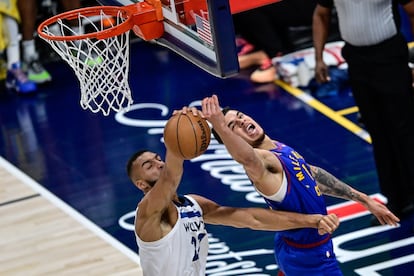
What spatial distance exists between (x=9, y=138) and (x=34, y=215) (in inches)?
74.9

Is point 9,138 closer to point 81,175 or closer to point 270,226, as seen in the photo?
point 81,175

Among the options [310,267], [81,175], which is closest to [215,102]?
[310,267]

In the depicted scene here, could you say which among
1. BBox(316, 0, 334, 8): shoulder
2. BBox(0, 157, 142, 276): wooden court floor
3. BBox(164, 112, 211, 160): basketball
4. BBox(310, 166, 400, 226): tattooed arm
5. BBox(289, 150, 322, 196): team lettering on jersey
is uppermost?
BBox(164, 112, 211, 160): basketball

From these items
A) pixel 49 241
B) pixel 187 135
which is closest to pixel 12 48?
pixel 49 241

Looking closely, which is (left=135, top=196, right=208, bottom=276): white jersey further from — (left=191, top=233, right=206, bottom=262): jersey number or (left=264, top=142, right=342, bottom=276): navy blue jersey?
(left=264, top=142, right=342, bottom=276): navy blue jersey

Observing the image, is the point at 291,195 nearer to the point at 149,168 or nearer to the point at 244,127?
the point at 244,127

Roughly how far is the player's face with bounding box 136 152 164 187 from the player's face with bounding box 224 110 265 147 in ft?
1.87

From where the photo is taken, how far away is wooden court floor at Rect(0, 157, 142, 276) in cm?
891

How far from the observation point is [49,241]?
940cm

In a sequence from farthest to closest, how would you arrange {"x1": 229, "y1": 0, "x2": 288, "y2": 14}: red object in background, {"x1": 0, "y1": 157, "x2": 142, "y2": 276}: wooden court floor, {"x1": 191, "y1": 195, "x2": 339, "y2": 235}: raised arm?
{"x1": 0, "y1": 157, "x2": 142, "y2": 276}: wooden court floor < {"x1": 191, "y1": 195, "x2": 339, "y2": 235}: raised arm < {"x1": 229, "y1": 0, "x2": 288, "y2": 14}: red object in background

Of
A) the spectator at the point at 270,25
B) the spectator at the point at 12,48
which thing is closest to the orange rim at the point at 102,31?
the spectator at the point at 12,48

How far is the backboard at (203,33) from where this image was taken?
5.84 meters

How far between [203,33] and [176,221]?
1284 mm

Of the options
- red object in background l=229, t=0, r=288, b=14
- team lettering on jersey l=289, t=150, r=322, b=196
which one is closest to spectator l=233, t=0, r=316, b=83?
team lettering on jersey l=289, t=150, r=322, b=196
